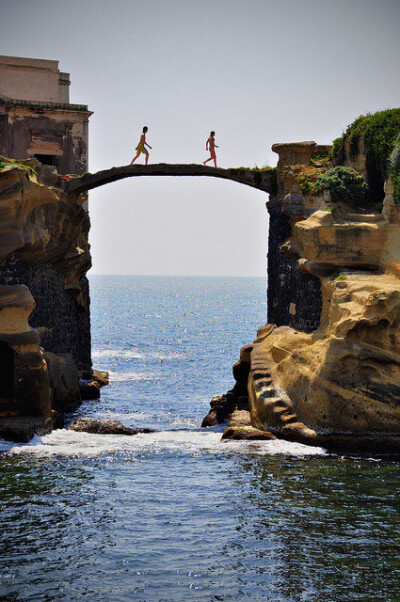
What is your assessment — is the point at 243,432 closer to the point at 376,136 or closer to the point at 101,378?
the point at 376,136

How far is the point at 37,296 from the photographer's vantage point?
33.0m

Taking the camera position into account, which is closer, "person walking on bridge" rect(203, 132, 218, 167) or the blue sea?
the blue sea

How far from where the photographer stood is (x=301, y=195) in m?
31.8

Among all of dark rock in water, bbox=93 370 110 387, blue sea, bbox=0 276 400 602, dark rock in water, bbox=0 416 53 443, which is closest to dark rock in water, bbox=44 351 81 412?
blue sea, bbox=0 276 400 602

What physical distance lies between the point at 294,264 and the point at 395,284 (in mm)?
6079

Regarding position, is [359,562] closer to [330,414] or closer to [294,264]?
[330,414]

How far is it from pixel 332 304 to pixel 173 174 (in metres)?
12.4

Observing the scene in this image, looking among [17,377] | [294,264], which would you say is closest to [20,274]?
[17,377]

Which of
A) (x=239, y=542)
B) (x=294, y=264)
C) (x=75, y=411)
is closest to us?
(x=239, y=542)

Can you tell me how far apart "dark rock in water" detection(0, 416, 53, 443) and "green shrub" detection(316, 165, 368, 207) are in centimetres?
1298

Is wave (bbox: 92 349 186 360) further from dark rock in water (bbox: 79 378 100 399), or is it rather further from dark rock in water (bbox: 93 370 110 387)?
dark rock in water (bbox: 79 378 100 399)

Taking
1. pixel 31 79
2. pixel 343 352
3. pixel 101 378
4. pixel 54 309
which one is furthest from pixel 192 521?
pixel 31 79

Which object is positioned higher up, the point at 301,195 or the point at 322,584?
the point at 301,195

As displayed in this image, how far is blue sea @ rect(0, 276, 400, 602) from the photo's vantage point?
1505 cm
